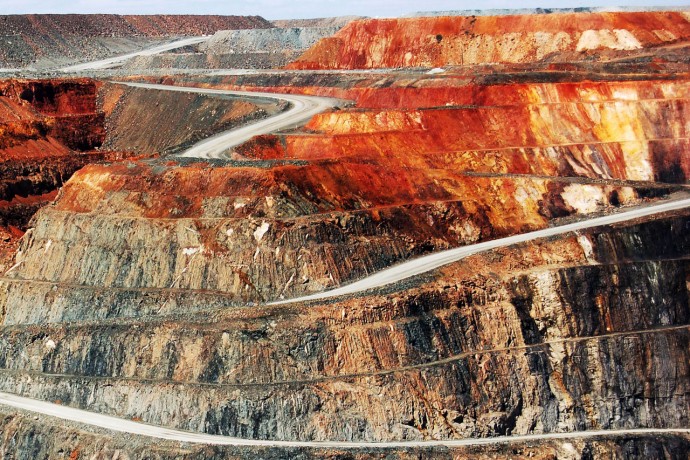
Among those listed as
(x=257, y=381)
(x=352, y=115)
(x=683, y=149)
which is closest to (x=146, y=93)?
(x=352, y=115)

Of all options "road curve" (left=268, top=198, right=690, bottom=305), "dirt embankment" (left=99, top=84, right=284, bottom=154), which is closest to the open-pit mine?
"road curve" (left=268, top=198, right=690, bottom=305)

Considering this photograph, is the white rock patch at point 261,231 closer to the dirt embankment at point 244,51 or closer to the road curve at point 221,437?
the road curve at point 221,437

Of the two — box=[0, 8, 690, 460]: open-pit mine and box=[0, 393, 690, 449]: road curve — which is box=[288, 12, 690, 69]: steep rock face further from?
box=[0, 393, 690, 449]: road curve

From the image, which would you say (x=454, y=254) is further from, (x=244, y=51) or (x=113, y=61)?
(x=244, y=51)

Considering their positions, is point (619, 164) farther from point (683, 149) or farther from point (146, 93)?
point (146, 93)

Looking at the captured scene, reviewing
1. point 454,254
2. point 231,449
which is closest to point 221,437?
point 231,449

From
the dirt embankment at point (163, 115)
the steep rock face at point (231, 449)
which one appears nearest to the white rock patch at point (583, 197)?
the steep rock face at point (231, 449)
